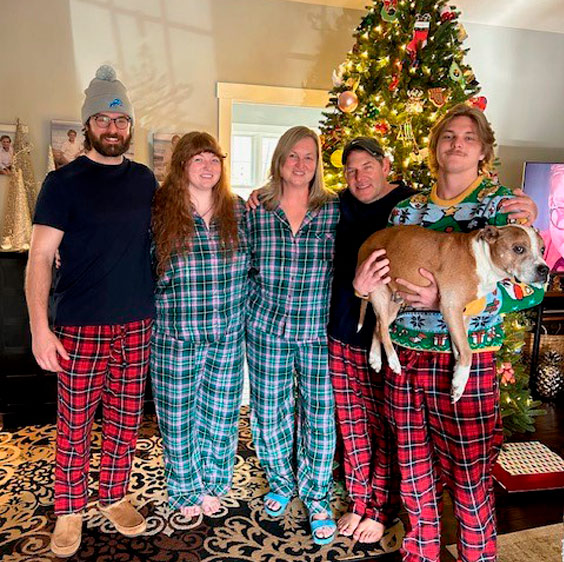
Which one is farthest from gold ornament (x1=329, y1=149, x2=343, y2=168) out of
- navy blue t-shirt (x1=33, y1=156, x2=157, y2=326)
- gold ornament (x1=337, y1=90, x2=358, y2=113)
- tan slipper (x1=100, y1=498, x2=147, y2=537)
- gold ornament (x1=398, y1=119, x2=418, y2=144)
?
tan slipper (x1=100, y1=498, x2=147, y2=537)

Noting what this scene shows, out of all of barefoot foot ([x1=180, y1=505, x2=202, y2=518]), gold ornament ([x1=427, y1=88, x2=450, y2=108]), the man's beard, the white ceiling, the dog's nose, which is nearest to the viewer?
the dog's nose

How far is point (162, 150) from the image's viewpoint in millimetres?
3543

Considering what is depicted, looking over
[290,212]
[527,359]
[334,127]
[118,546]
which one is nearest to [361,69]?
[334,127]

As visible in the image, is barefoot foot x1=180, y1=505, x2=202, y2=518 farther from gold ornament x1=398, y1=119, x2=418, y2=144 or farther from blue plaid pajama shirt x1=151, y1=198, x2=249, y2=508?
gold ornament x1=398, y1=119, x2=418, y2=144

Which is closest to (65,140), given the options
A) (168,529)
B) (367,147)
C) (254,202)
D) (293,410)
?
(254,202)

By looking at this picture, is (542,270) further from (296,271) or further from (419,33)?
(419,33)

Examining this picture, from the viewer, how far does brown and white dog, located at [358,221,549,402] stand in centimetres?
130

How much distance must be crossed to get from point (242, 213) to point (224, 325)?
1.57ft

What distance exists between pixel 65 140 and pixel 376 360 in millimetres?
2742

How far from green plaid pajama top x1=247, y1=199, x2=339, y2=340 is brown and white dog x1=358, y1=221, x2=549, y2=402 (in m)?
0.36

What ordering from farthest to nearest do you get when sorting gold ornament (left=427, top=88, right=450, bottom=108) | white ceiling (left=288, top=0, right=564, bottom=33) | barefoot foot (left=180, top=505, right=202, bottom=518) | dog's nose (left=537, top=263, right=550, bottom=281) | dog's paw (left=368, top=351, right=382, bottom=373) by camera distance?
white ceiling (left=288, top=0, right=564, bottom=33) → gold ornament (left=427, top=88, right=450, bottom=108) → barefoot foot (left=180, top=505, right=202, bottom=518) → dog's paw (left=368, top=351, right=382, bottom=373) → dog's nose (left=537, top=263, right=550, bottom=281)

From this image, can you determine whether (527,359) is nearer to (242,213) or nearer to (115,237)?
(242,213)

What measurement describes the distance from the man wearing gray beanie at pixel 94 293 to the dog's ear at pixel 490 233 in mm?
1217

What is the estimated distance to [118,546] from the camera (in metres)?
1.92
